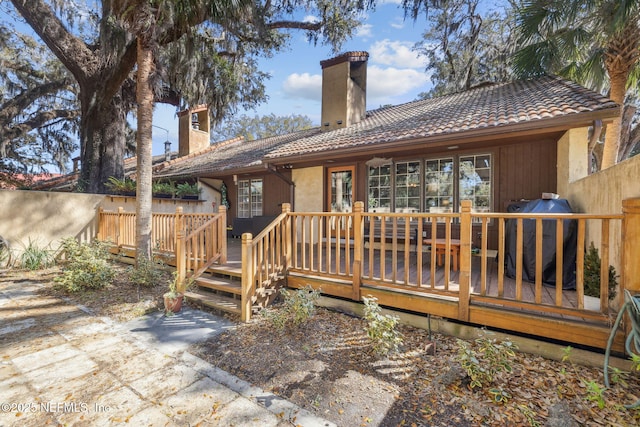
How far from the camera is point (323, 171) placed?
7238 mm

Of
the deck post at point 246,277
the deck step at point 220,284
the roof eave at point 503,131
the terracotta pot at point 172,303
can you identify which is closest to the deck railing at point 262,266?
the deck post at point 246,277

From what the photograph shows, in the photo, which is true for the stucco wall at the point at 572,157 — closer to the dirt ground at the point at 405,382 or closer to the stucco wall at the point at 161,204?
the dirt ground at the point at 405,382

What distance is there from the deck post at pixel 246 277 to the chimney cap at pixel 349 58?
21.4 ft

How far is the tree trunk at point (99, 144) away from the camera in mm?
10047

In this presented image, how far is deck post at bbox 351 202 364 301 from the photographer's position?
377 cm

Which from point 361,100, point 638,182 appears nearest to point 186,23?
point 361,100

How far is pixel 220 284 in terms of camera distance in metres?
4.62

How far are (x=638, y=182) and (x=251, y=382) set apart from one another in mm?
3910

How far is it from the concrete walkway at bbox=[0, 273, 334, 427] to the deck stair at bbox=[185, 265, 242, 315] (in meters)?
0.27

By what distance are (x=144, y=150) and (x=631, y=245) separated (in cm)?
694

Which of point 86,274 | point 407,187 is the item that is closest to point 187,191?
point 86,274

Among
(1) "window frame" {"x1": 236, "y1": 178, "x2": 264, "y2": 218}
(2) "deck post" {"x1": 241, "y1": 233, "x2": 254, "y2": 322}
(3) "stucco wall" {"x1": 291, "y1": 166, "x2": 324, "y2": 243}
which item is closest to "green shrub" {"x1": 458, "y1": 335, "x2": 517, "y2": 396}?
(2) "deck post" {"x1": 241, "y1": 233, "x2": 254, "y2": 322}

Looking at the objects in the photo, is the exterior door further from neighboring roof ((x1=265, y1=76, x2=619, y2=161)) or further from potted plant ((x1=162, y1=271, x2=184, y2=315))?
potted plant ((x1=162, y1=271, x2=184, y2=315))

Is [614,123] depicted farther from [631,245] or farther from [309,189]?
[309,189]
